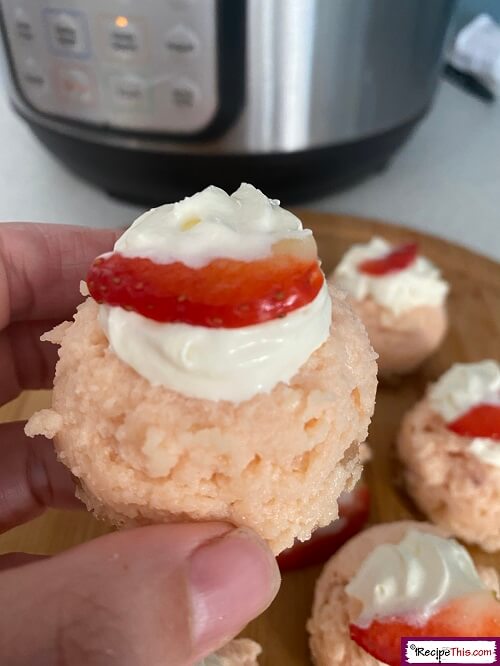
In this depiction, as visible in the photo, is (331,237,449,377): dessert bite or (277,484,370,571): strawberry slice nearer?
(277,484,370,571): strawberry slice

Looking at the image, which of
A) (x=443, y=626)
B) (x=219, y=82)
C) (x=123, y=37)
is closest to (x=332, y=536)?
(x=443, y=626)

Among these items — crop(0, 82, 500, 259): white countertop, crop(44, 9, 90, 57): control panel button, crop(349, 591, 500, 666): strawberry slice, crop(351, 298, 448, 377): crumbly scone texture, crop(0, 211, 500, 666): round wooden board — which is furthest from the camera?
crop(0, 82, 500, 259): white countertop

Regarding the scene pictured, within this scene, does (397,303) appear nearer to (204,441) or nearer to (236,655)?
(236,655)

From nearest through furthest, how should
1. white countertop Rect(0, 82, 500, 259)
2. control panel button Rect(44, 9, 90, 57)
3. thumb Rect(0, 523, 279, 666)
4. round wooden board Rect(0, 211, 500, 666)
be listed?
thumb Rect(0, 523, 279, 666) → round wooden board Rect(0, 211, 500, 666) → control panel button Rect(44, 9, 90, 57) → white countertop Rect(0, 82, 500, 259)

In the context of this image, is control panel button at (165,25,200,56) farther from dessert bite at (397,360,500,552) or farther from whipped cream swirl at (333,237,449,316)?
dessert bite at (397,360,500,552)

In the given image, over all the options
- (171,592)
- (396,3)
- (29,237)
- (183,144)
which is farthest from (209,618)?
(396,3)

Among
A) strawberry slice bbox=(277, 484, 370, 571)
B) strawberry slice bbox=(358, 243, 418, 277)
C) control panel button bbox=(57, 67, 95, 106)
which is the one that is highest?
control panel button bbox=(57, 67, 95, 106)

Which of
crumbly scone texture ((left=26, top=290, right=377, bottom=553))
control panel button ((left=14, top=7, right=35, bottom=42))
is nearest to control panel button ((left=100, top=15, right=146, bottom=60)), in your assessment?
control panel button ((left=14, top=7, right=35, bottom=42))
